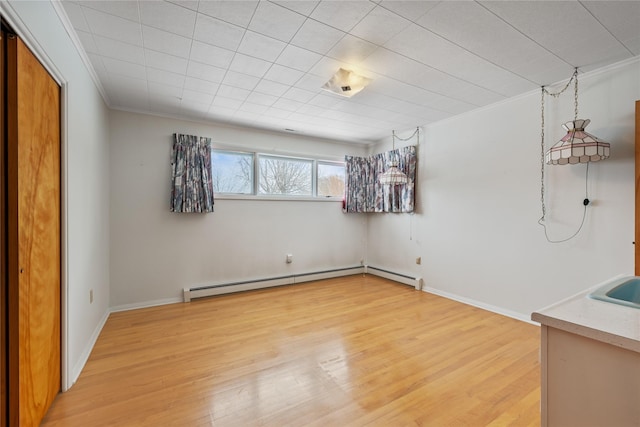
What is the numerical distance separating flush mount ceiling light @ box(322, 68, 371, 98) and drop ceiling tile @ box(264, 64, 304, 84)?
11.8 inches

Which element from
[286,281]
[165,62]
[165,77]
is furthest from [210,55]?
[286,281]

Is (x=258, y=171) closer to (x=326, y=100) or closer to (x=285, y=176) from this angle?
(x=285, y=176)

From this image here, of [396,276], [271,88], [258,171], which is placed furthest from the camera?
[396,276]

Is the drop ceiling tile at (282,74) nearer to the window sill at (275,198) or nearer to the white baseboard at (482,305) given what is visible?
the window sill at (275,198)

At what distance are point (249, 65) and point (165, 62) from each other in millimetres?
700

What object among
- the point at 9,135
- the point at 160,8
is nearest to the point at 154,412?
the point at 9,135

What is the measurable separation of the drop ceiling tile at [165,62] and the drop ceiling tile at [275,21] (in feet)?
2.68

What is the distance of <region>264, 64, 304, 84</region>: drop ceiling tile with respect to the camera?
2.40m

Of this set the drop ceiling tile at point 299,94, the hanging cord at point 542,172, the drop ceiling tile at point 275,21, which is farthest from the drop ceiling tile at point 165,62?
the hanging cord at point 542,172

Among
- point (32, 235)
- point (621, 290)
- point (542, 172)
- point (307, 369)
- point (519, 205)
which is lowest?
point (307, 369)

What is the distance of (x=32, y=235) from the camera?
1449mm

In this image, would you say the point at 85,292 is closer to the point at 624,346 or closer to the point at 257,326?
the point at 257,326

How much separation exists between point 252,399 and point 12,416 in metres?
1.16

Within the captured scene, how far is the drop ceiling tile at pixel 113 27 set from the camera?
68.8 inches
